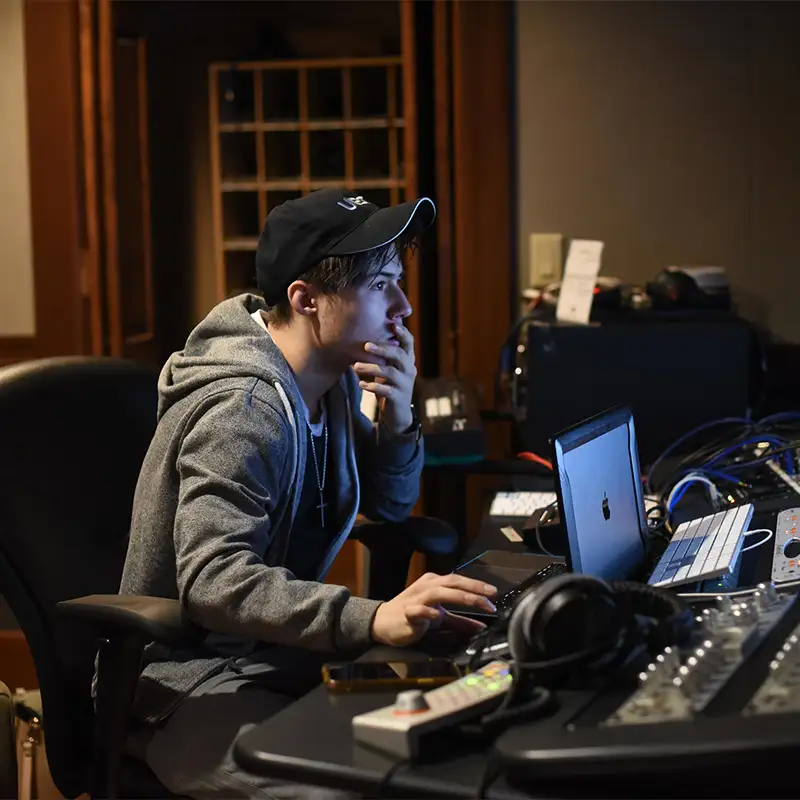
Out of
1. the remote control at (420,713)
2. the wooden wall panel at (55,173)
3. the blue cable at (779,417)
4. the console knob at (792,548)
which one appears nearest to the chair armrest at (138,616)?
the remote control at (420,713)

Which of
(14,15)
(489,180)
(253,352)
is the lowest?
(253,352)

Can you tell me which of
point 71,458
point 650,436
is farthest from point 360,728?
point 650,436

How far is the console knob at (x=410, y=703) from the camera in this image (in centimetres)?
105

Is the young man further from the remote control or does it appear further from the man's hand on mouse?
the remote control

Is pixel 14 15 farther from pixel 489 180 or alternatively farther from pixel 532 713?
pixel 532 713

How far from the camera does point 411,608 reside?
1349mm

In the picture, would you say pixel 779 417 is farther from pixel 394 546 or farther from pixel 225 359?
pixel 225 359

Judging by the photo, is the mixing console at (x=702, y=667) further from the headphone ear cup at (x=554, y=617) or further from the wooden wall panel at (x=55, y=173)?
the wooden wall panel at (x=55, y=173)

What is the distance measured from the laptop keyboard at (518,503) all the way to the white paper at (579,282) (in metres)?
0.59

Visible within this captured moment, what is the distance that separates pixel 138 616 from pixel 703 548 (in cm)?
78

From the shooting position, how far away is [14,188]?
11.4ft

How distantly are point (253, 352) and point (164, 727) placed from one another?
1.79 ft

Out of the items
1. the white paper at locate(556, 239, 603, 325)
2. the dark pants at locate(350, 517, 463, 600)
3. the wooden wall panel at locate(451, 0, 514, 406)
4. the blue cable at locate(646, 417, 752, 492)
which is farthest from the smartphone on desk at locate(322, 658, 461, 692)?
the wooden wall panel at locate(451, 0, 514, 406)

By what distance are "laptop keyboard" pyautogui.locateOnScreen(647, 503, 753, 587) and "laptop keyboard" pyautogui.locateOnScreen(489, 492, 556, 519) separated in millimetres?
400
